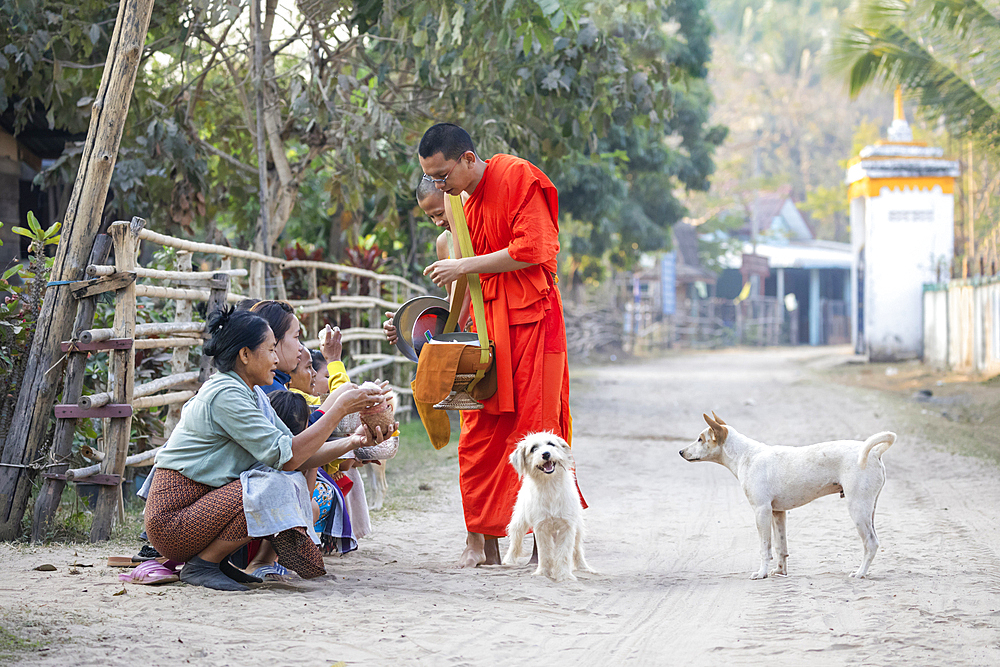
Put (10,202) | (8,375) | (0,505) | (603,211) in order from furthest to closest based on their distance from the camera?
(603,211) < (10,202) < (8,375) < (0,505)

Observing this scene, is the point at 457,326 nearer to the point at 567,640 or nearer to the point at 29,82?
the point at 567,640

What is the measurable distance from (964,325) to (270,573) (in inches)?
584

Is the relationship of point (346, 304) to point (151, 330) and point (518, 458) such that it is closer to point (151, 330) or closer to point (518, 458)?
point (151, 330)

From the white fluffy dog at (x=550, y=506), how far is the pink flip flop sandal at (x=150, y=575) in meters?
1.53

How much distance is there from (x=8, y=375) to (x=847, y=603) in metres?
4.30

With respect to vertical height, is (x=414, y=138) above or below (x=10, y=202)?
above

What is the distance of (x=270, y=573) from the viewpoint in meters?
3.98

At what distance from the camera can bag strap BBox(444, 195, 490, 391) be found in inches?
170

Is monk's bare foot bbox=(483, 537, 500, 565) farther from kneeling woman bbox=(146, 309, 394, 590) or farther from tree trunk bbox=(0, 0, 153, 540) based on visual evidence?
tree trunk bbox=(0, 0, 153, 540)

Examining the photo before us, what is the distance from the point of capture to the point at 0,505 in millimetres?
4570

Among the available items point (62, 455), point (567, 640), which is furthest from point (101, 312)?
point (567, 640)

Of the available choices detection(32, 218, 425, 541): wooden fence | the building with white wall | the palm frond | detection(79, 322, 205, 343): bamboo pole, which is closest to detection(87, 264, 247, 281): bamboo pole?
detection(32, 218, 425, 541): wooden fence

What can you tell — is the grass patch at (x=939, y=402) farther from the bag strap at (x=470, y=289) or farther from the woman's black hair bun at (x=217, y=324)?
the woman's black hair bun at (x=217, y=324)

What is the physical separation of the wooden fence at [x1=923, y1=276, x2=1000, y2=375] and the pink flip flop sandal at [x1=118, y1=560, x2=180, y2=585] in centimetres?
1354
